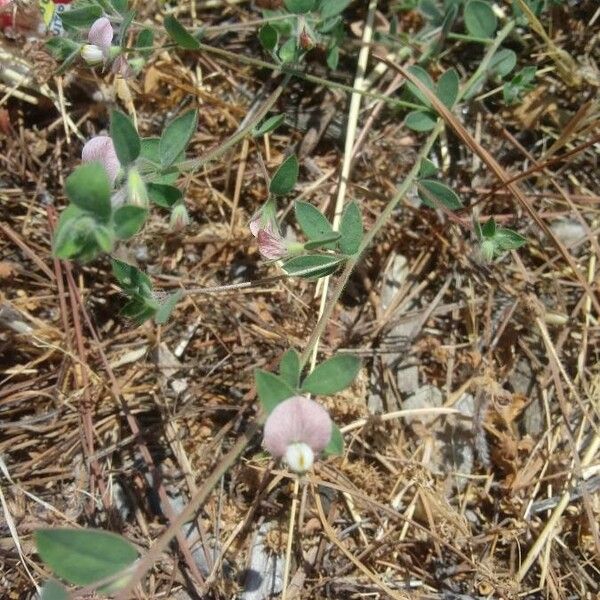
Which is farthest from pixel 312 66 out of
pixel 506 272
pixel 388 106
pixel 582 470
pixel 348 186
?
pixel 582 470

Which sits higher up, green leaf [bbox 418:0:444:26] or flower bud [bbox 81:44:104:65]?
flower bud [bbox 81:44:104:65]

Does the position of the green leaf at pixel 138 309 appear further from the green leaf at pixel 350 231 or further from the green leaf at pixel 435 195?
the green leaf at pixel 435 195

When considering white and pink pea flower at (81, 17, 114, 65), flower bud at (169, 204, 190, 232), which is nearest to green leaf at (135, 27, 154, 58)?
white and pink pea flower at (81, 17, 114, 65)

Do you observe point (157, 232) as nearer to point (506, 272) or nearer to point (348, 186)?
point (348, 186)

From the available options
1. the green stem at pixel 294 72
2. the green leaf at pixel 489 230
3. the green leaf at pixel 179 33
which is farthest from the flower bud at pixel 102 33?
the green leaf at pixel 489 230

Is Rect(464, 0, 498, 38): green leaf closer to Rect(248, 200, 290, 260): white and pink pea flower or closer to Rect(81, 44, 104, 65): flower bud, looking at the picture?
Rect(248, 200, 290, 260): white and pink pea flower

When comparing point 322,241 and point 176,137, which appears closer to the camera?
point 322,241

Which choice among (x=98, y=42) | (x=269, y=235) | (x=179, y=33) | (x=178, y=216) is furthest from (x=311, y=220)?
(x=98, y=42)

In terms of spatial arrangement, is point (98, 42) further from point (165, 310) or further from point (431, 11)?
point (431, 11)
